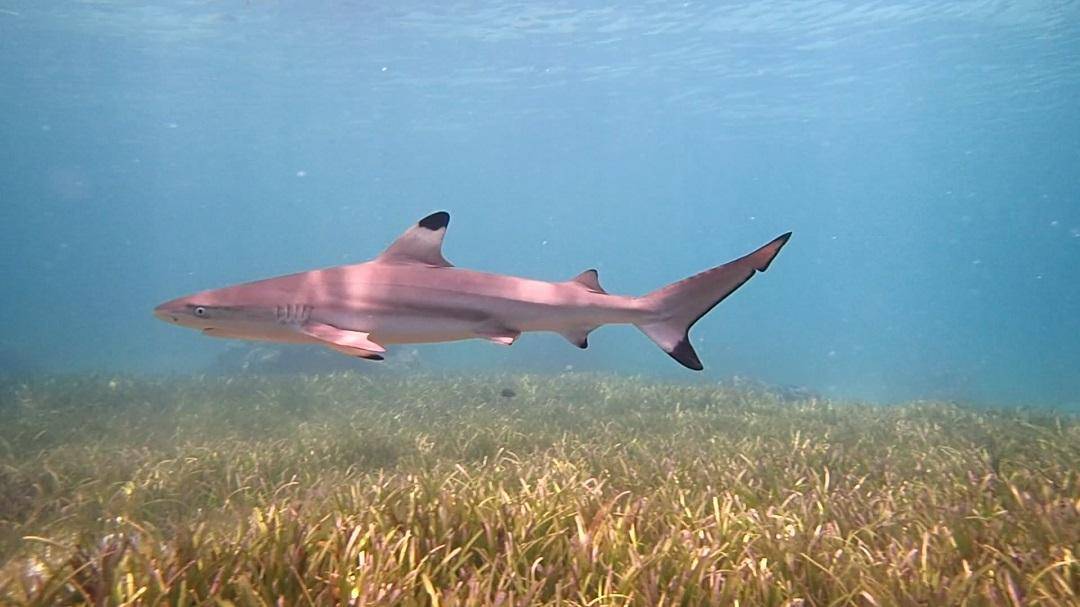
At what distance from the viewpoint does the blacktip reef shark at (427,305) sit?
14.3 feet

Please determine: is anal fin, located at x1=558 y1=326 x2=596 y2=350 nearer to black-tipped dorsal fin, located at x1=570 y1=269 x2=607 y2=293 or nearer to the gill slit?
black-tipped dorsal fin, located at x1=570 y1=269 x2=607 y2=293

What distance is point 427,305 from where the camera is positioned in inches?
184

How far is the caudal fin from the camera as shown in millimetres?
4703

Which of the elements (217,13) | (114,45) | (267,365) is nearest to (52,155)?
(114,45)

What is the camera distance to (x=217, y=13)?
2939cm

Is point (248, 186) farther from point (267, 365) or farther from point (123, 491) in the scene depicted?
point (123, 491)

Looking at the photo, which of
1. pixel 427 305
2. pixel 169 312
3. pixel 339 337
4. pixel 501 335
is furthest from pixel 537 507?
pixel 169 312

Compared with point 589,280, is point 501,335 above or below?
below

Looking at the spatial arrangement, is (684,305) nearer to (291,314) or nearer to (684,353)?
(684,353)

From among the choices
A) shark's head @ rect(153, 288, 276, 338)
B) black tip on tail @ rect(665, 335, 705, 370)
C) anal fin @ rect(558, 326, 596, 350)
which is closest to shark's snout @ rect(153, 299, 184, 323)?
shark's head @ rect(153, 288, 276, 338)

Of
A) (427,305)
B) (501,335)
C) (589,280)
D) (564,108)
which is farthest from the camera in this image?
(564,108)

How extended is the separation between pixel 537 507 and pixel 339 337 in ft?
5.77

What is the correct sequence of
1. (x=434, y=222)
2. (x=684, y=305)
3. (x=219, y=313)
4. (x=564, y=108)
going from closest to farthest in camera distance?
(x=219, y=313)
(x=684, y=305)
(x=434, y=222)
(x=564, y=108)

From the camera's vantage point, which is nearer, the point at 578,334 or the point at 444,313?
the point at 444,313
